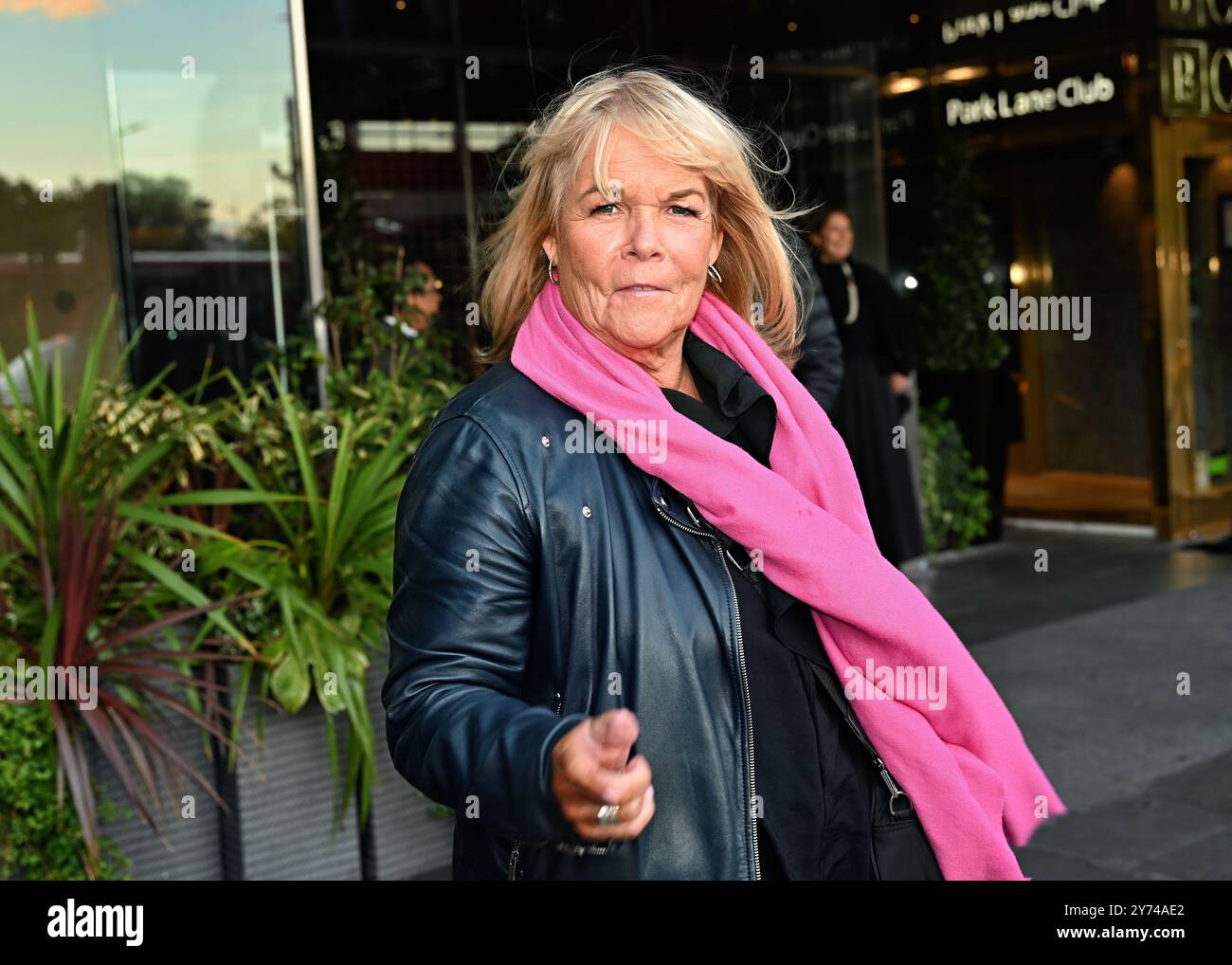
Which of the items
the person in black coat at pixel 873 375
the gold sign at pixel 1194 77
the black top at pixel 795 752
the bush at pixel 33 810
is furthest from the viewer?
the gold sign at pixel 1194 77

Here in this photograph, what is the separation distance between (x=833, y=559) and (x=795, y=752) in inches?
10.3

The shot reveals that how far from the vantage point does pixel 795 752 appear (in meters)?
1.90

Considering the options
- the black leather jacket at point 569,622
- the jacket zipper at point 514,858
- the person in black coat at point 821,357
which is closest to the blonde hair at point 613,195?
the black leather jacket at point 569,622

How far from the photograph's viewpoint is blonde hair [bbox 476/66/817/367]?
1.96m

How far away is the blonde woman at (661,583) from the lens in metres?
1.76

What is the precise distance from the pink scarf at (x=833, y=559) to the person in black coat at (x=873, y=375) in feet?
16.9

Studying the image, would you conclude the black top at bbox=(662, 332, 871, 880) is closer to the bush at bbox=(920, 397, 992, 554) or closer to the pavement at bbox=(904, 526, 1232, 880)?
the pavement at bbox=(904, 526, 1232, 880)

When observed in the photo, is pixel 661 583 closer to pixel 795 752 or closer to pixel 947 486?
pixel 795 752

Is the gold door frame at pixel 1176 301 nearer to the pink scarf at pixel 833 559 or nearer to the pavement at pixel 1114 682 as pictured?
the pavement at pixel 1114 682

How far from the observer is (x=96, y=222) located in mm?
6680

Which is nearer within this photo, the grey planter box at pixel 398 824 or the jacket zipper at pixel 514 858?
the jacket zipper at pixel 514 858

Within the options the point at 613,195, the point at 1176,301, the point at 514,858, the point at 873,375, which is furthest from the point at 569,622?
the point at 1176,301
